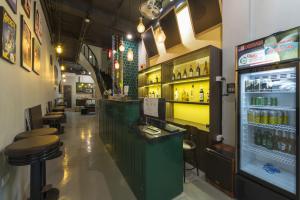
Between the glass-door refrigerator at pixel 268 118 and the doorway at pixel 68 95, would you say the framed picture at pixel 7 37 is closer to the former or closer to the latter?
the glass-door refrigerator at pixel 268 118

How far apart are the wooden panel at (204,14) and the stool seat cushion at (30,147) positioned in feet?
11.5

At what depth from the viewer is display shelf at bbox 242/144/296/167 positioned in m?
2.05

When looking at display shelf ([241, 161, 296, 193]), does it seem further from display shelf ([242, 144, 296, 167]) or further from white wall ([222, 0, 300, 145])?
white wall ([222, 0, 300, 145])

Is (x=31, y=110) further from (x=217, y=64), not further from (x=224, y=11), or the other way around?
(x=224, y=11)

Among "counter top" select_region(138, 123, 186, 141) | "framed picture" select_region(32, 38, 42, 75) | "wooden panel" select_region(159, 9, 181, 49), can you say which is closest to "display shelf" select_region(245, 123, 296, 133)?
"counter top" select_region(138, 123, 186, 141)

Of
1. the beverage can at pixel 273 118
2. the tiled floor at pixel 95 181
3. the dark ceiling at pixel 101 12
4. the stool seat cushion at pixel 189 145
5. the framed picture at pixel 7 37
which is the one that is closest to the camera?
the framed picture at pixel 7 37

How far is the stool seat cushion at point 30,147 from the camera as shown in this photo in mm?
1566

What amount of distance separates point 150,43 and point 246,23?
3.64 m

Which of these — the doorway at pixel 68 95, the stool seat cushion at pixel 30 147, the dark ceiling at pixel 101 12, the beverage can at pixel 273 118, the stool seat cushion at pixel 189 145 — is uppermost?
the dark ceiling at pixel 101 12

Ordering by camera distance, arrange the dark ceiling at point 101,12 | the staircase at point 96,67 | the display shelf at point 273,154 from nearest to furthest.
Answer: the display shelf at point 273,154, the dark ceiling at point 101,12, the staircase at point 96,67

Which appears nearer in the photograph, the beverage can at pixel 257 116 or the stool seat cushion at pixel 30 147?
the stool seat cushion at pixel 30 147

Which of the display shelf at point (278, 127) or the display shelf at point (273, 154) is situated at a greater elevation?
the display shelf at point (278, 127)

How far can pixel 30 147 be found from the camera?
166 centimetres

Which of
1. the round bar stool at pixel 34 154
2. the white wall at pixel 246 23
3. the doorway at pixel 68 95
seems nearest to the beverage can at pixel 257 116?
the white wall at pixel 246 23
